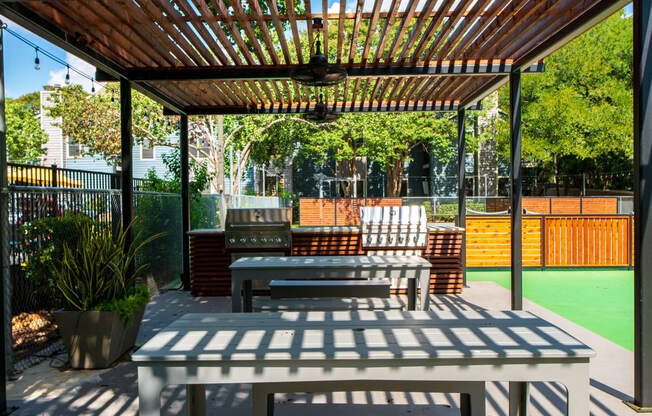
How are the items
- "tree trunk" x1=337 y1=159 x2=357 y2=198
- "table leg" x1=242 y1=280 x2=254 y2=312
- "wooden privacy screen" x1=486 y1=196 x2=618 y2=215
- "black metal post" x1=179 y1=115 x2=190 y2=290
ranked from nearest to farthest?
"table leg" x1=242 y1=280 x2=254 y2=312, "black metal post" x1=179 y1=115 x2=190 y2=290, "wooden privacy screen" x1=486 y1=196 x2=618 y2=215, "tree trunk" x1=337 y1=159 x2=357 y2=198

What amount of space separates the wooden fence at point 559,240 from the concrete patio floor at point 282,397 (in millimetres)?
5542

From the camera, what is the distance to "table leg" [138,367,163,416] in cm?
213

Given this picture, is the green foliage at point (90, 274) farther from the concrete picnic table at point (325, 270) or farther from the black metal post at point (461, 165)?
the black metal post at point (461, 165)

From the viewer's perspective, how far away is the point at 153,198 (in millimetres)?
7805

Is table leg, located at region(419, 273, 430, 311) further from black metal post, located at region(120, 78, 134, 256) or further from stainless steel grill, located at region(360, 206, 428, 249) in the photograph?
black metal post, located at region(120, 78, 134, 256)

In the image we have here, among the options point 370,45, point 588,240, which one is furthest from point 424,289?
point 588,240

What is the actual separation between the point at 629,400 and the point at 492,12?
3.25 metres

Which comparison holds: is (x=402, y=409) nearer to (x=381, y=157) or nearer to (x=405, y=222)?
(x=405, y=222)

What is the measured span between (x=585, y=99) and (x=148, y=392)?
25.0 meters

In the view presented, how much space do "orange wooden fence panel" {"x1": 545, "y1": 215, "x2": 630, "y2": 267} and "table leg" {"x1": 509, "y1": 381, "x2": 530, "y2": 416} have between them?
25.4ft

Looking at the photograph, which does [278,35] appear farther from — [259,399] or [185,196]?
[185,196]

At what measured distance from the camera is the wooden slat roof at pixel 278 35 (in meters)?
3.94

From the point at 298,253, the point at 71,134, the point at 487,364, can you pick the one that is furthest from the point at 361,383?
the point at 71,134

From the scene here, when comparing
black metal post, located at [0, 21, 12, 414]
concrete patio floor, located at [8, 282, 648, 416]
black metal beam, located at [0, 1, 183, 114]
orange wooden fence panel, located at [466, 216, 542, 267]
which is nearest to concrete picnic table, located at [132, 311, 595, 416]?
concrete patio floor, located at [8, 282, 648, 416]
